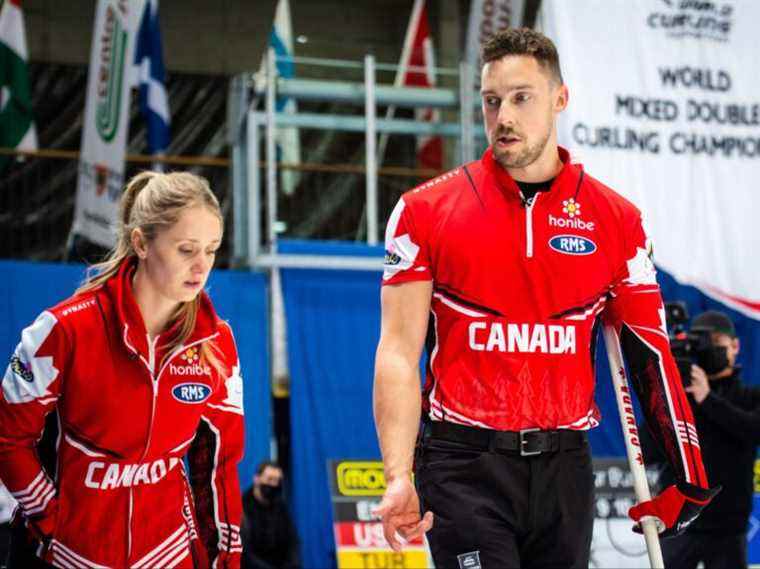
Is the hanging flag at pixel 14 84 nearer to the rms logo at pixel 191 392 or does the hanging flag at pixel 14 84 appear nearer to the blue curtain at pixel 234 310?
the blue curtain at pixel 234 310

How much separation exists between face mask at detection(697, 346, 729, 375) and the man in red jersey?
3414mm

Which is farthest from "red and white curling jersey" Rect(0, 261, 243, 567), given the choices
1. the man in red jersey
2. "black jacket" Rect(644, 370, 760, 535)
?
"black jacket" Rect(644, 370, 760, 535)

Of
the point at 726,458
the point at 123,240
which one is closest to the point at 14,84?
the point at 726,458

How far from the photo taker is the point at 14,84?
33.8 ft

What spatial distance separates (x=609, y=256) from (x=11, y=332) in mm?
6211

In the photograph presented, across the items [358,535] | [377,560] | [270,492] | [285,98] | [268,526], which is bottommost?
[377,560]

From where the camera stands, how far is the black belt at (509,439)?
2.91 meters

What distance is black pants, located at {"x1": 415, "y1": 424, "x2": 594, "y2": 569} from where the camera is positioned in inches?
112

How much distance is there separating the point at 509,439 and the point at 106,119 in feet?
24.2

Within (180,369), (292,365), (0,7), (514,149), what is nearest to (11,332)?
(292,365)

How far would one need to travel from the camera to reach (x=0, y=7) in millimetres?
10336

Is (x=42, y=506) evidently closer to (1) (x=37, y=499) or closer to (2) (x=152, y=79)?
(1) (x=37, y=499)

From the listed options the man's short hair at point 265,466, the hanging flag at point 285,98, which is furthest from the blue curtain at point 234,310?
the hanging flag at point 285,98

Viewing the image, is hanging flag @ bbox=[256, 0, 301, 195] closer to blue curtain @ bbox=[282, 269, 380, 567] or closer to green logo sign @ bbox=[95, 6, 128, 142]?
green logo sign @ bbox=[95, 6, 128, 142]
